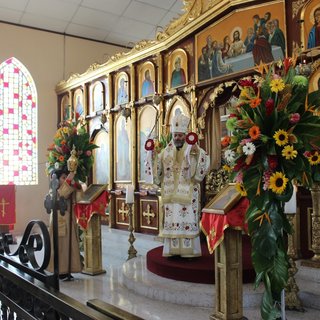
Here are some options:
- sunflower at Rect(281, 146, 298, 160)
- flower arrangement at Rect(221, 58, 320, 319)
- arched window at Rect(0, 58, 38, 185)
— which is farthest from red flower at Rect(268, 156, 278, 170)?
arched window at Rect(0, 58, 38, 185)

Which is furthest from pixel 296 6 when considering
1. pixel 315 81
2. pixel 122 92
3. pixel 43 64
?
pixel 43 64

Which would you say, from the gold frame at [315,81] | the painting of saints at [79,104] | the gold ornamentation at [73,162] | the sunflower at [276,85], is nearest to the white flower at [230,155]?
the sunflower at [276,85]

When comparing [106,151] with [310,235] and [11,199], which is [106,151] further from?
[310,235]

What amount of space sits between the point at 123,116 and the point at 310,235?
5665 mm

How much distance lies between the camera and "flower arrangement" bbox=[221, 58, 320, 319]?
2881 millimetres

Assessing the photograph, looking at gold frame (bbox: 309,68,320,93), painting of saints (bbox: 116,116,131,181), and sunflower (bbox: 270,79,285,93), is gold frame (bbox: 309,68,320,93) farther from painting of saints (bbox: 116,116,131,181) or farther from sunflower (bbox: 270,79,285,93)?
painting of saints (bbox: 116,116,131,181)

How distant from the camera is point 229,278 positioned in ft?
12.5

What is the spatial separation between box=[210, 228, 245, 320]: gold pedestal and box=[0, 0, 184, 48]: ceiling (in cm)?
843

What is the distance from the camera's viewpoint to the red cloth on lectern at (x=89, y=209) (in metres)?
5.88

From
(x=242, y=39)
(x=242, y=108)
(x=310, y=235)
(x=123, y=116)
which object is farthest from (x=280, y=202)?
(x=123, y=116)

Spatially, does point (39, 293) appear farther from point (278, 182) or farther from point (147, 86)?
point (147, 86)

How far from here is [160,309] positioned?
449 centimetres

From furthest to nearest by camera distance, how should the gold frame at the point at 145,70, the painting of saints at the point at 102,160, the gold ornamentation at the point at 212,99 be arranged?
the painting of saints at the point at 102,160
the gold frame at the point at 145,70
the gold ornamentation at the point at 212,99

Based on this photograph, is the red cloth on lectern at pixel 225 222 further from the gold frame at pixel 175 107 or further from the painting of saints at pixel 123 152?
the painting of saints at pixel 123 152
